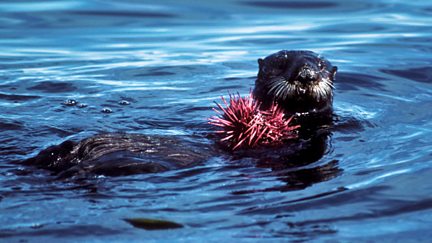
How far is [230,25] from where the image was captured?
13.6 meters

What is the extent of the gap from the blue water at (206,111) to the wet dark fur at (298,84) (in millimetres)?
285

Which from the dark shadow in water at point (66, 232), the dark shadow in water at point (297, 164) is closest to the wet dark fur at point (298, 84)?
the dark shadow in water at point (297, 164)

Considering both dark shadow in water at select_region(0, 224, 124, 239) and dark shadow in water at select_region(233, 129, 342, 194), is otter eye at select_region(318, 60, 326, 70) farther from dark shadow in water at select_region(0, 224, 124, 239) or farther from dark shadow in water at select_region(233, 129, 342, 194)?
dark shadow in water at select_region(0, 224, 124, 239)

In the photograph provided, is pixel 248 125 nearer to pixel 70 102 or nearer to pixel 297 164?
pixel 297 164

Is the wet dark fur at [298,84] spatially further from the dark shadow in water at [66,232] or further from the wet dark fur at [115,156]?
the dark shadow in water at [66,232]

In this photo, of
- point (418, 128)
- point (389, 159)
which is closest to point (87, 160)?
point (389, 159)

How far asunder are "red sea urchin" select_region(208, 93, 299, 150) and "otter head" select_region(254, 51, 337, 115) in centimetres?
78

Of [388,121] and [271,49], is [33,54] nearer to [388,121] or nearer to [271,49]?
[271,49]

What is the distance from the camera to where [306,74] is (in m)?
7.30

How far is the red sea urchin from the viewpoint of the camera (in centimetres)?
626

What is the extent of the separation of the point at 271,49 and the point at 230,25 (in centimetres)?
196

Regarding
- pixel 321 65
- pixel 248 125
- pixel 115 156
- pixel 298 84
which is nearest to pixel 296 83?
pixel 298 84

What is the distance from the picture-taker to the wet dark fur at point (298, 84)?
24.2 ft

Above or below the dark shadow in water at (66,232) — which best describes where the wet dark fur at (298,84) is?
above
